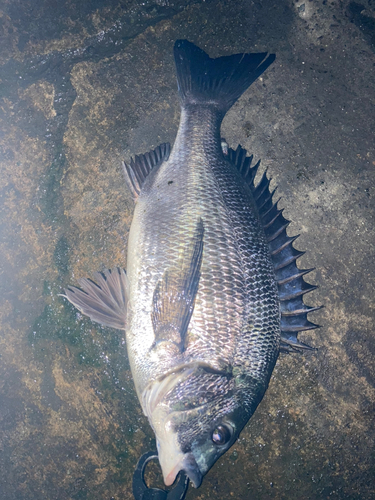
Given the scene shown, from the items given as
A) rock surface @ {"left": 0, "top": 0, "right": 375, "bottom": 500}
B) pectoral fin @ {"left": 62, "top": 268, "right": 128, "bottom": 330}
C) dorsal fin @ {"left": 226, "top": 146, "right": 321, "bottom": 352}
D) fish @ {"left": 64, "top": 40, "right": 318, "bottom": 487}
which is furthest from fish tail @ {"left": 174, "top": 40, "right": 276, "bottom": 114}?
pectoral fin @ {"left": 62, "top": 268, "right": 128, "bottom": 330}

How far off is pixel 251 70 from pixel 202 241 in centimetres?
180

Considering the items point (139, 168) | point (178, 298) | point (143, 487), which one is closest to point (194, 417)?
point (178, 298)

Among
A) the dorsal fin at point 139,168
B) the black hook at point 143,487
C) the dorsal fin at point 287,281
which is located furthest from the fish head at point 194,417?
the dorsal fin at point 139,168

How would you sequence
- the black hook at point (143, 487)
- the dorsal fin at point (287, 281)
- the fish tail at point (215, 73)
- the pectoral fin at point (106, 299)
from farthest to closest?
the fish tail at point (215, 73)
the black hook at point (143, 487)
the pectoral fin at point (106, 299)
the dorsal fin at point (287, 281)

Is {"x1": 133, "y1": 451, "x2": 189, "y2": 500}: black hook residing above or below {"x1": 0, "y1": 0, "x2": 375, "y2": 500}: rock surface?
below

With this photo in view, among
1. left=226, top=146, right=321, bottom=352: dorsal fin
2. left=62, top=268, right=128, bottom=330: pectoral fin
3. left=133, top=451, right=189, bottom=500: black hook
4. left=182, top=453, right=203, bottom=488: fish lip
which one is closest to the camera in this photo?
left=182, top=453, right=203, bottom=488: fish lip

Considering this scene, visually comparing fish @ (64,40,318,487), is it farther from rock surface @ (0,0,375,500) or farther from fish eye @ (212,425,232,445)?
rock surface @ (0,0,375,500)

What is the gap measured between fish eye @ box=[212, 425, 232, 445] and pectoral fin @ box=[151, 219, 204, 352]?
1.78ft

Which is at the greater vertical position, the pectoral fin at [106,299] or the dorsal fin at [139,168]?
the dorsal fin at [139,168]

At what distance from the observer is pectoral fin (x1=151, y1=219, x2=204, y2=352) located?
2264 millimetres

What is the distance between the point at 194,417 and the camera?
82.4 inches

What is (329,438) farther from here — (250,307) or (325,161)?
(325,161)

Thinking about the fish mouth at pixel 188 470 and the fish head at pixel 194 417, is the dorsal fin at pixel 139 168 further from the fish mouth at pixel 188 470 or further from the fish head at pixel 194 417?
the fish mouth at pixel 188 470

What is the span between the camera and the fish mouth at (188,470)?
1981mm
